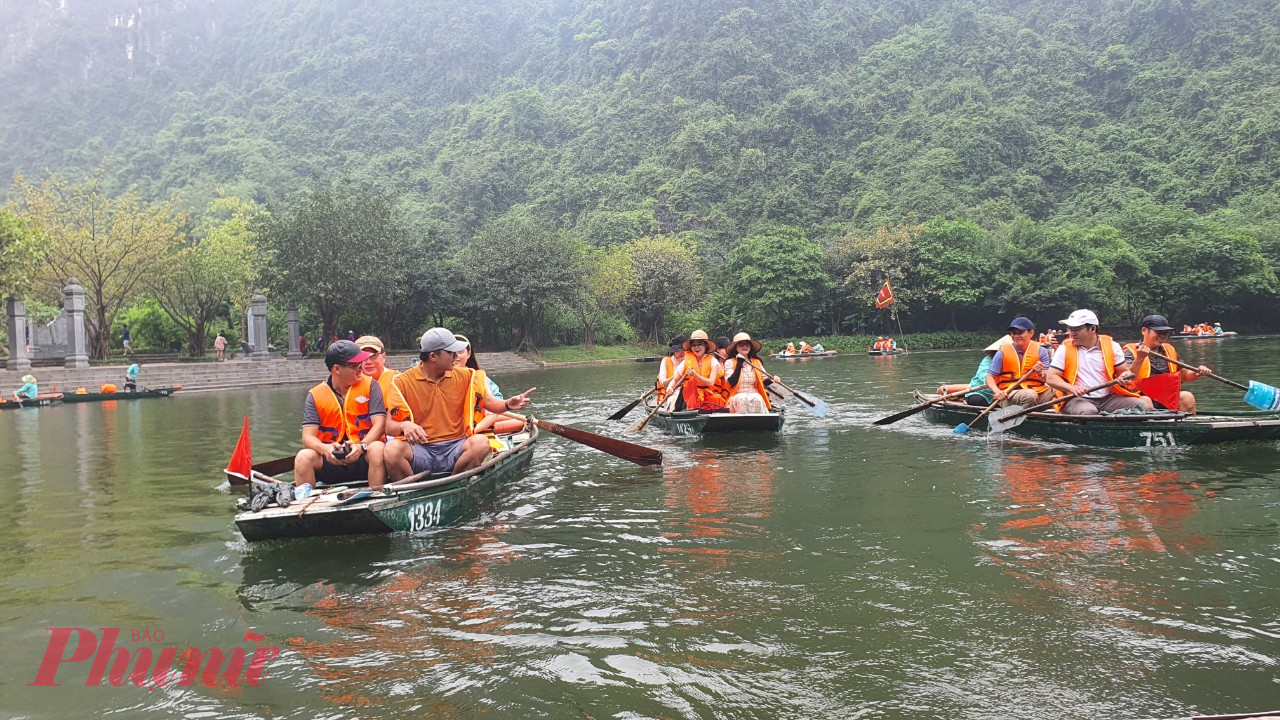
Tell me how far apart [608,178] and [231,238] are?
34226mm

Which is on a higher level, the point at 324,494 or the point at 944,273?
the point at 944,273

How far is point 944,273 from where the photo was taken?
43.6 meters

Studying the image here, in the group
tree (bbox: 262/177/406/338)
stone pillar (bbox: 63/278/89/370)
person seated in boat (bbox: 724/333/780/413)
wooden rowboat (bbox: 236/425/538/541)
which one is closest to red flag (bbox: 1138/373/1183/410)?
person seated in boat (bbox: 724/333/780/413)

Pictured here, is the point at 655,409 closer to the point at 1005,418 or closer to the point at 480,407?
the point at 480,407

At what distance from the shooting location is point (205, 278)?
38.1 meters

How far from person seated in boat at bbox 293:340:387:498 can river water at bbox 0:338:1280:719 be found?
631 mm

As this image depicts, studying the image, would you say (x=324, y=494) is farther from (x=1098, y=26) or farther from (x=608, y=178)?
(x=1098, y=26)

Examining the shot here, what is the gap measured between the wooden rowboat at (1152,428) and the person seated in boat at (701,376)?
4160 millimetres

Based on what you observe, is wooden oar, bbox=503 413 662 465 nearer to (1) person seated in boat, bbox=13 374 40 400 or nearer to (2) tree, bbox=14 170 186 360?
(1) person seated in boat, bbox=13 374 40 400

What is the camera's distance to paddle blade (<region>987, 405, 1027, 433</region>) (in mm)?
10375

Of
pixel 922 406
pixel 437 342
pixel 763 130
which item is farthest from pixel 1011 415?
pixel 763 130

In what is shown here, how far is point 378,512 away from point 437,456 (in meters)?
1.10

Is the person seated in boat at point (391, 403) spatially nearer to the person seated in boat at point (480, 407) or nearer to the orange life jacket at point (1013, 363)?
the person seated in boat at point (480, 407)

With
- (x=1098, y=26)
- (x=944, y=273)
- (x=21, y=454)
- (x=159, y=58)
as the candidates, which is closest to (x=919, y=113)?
(x=1098, y=26)
